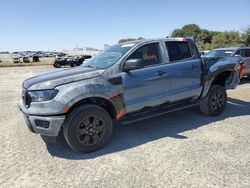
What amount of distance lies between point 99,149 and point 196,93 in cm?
261

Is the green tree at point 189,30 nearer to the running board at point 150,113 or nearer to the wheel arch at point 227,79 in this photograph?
the wheel arch at point 227,79

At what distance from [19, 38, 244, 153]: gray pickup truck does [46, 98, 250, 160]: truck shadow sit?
22 centimetres

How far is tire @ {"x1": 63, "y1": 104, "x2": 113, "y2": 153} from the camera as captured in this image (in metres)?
4.21

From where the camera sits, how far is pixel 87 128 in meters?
4.37

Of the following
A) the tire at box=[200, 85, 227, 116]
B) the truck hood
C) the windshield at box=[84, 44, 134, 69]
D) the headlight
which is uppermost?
the windshield at box=[84, 44, 134, 69]

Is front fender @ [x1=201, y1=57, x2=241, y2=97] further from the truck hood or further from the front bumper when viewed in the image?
the front bumper

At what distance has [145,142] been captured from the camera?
4828mm

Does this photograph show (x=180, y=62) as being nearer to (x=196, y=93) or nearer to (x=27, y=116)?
(x=196, y=93)

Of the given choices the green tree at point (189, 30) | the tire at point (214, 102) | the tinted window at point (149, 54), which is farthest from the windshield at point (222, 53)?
the green tree at point (189, 30)

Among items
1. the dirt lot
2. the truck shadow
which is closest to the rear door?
the truck shadow

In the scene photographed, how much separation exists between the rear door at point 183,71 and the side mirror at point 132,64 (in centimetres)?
85

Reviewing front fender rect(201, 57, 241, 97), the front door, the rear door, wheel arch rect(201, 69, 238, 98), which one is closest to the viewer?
the front door

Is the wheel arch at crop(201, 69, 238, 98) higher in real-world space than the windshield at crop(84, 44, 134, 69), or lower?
lower

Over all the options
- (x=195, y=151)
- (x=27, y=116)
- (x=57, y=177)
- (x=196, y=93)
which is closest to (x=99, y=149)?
(x=57, y=177)
